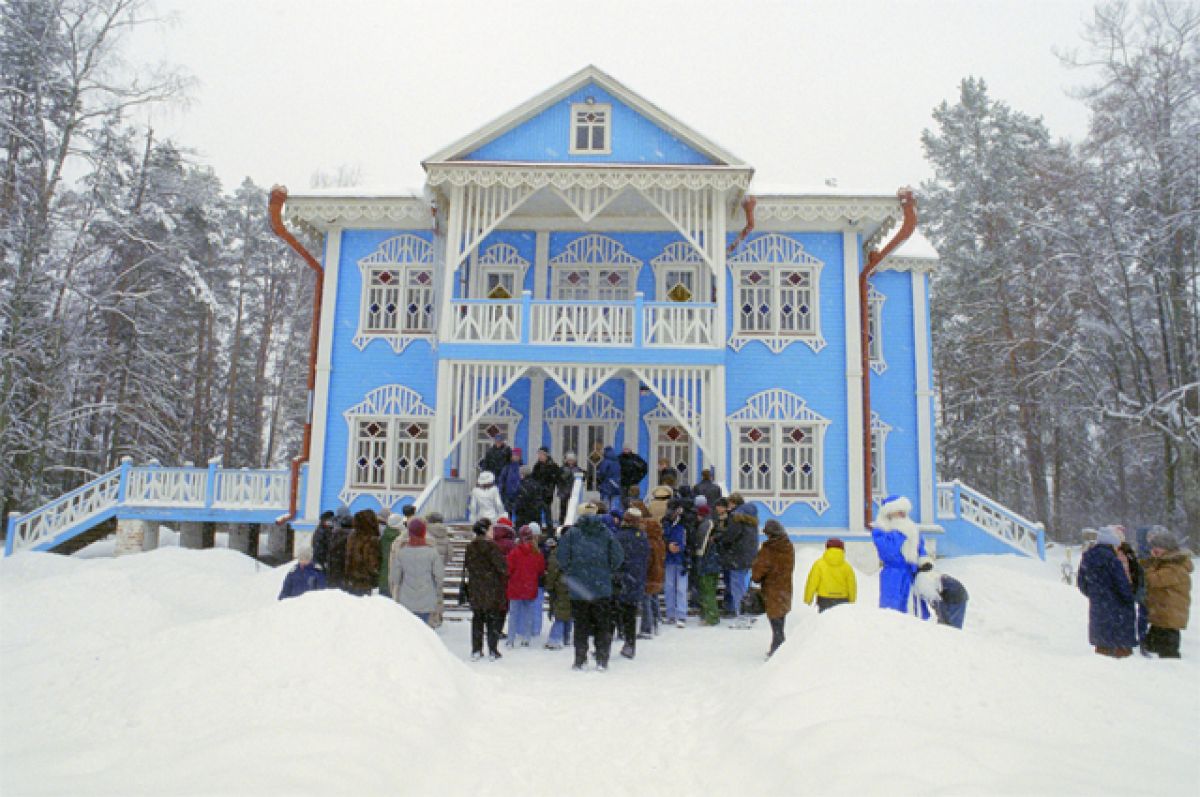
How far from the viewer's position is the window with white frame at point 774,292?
17.0 m

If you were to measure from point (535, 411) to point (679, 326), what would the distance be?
377 cm

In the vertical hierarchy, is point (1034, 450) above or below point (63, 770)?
above

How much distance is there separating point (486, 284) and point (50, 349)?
38.9ft

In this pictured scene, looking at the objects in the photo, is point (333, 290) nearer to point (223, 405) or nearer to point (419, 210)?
point (419, 210)

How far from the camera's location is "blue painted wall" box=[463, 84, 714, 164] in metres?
15.8

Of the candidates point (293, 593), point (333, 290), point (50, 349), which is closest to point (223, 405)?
point (50, 349)

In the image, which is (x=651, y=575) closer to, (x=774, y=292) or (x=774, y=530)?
(x=774, y=530)

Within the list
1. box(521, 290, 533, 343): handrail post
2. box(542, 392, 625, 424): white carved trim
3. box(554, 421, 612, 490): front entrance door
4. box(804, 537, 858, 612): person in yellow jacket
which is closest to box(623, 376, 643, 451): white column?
box(542, 392, 625, 424): white carved trim

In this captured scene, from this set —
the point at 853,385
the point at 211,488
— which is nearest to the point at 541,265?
the point at 853,385

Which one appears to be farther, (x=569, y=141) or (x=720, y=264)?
(x=569, y=141)

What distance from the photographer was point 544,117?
635 inches

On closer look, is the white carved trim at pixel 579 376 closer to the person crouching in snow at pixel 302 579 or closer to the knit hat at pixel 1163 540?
the person crouching in snow at pixel 302 579

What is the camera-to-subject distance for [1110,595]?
26.3 feet

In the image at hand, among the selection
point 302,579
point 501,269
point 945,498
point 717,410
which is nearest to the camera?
point 302,579
